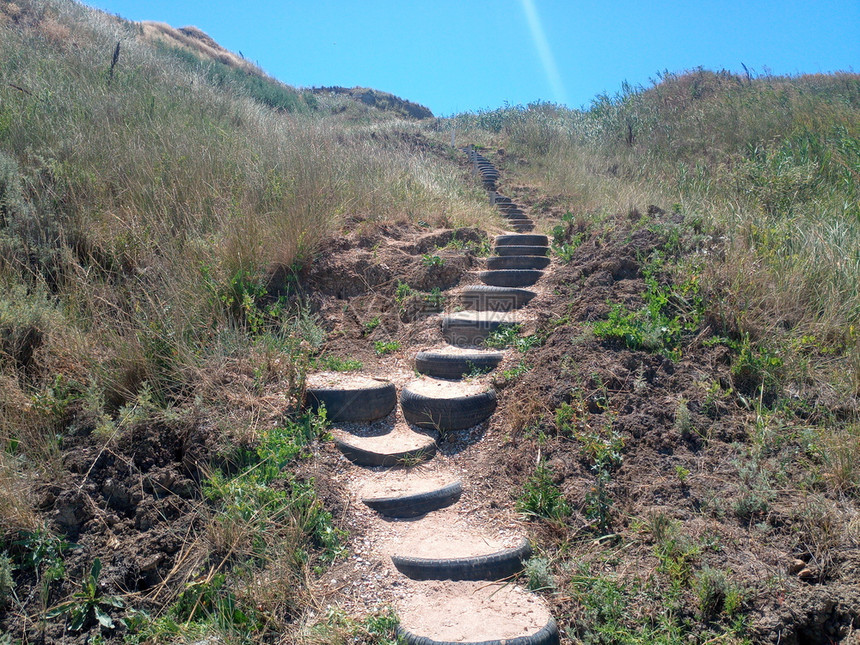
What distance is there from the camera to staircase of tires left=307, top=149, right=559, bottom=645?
284 centimetres

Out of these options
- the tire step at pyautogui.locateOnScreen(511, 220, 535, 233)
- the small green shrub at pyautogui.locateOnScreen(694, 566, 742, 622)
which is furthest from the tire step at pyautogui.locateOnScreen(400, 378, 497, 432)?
the tire step at pyautogui.locateOnScreen(511, 220, 535, 233)

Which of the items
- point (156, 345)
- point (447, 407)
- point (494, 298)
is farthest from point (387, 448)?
point (494, 298)

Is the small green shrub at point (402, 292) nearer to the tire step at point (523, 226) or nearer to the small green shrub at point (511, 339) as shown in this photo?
the small green shrub at point (511, 339)

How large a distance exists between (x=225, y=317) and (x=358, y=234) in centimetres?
216

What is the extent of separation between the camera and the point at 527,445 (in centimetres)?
398

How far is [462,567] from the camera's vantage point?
3127mm

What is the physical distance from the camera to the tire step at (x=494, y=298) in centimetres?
591

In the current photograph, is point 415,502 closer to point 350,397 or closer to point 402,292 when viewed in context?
point 350,397

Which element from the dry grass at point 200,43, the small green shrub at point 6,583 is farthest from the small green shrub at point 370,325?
the dry grass at point 200,43

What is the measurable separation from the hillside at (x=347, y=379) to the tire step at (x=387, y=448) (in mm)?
70

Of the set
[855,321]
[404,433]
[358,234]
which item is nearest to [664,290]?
[855,321]

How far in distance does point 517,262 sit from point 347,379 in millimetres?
3042

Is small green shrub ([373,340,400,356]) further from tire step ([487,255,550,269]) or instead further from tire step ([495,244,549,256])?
tire step ([495,244,549,256])

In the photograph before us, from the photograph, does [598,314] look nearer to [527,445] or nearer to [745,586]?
[527,445]
